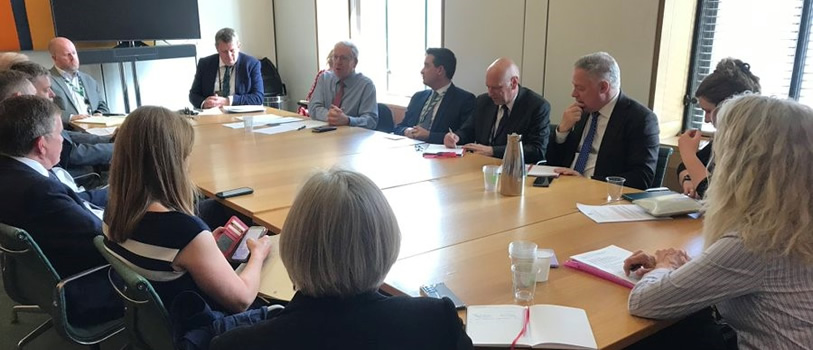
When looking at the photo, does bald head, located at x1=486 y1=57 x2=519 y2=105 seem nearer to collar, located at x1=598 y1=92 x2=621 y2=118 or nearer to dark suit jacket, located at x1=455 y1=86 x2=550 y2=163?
dark suit jacket, located at x1=455 y1=86 x2=550 y2=163

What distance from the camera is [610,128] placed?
3082mm

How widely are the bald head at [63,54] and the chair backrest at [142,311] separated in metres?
3.74

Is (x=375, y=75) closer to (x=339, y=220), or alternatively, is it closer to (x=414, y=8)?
(x=414, y=8)

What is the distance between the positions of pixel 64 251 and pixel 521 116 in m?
2.54

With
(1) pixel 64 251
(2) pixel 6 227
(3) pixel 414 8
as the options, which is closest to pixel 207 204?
(1) pixel 64 251

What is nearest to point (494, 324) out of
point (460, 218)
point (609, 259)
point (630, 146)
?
point (609, 259)

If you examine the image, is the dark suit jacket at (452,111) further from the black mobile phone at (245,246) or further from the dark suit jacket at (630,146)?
the black mobile phone at (245,246)

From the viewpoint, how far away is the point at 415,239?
202cm

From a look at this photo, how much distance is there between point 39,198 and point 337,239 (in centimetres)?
144

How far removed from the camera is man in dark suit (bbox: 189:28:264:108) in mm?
5594

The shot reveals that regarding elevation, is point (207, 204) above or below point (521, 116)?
below

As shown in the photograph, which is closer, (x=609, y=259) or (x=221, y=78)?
(x=609, y=259)

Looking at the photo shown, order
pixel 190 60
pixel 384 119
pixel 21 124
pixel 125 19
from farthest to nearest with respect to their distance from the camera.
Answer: pixel 190 60, pixel 125 19, pixel 384 119, pixel 21 124

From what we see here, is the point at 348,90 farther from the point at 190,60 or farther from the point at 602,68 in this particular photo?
the point at 190,60
